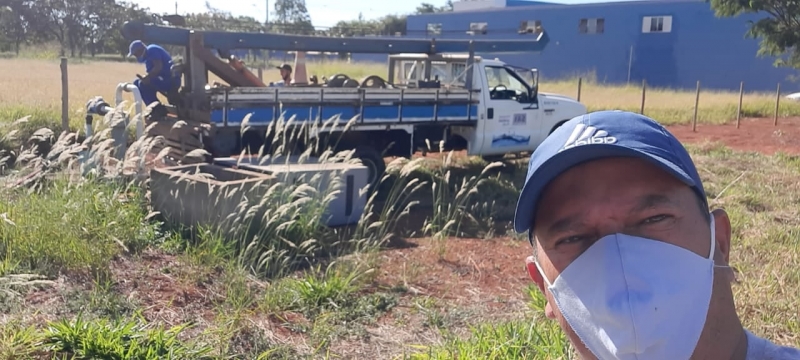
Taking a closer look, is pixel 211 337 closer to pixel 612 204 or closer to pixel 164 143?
pixel 612 204

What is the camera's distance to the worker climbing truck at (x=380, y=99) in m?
9.67

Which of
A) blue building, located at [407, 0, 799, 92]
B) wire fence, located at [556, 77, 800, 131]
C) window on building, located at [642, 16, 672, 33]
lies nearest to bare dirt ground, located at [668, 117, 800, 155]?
wire fence, located at [556, 77, 800, 131]

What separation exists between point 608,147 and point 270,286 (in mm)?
4213

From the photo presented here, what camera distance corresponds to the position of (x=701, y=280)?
181cm

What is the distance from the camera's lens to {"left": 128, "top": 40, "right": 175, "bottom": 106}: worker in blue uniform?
9930 mm

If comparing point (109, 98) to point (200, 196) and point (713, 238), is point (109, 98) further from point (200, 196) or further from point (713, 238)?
point (713, 238)

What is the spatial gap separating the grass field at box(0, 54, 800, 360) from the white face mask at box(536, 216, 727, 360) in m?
2.12

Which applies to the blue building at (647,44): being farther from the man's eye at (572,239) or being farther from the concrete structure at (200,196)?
the man's eye at (572,239)

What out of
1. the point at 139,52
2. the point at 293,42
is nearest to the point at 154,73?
the point at 139,52

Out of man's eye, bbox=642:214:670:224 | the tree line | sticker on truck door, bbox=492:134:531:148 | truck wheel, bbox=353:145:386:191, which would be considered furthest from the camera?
the tree line

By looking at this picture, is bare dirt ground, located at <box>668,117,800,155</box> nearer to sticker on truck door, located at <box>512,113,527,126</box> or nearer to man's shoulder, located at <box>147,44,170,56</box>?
sticker on truck door, located at <box>512,113,527,126</box>

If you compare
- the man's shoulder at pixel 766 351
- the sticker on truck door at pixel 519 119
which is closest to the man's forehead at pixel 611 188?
the man's shoulder at pixel 766 351

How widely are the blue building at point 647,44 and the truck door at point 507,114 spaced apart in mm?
25450

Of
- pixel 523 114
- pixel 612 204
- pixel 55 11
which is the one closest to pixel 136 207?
pixel 612 204
